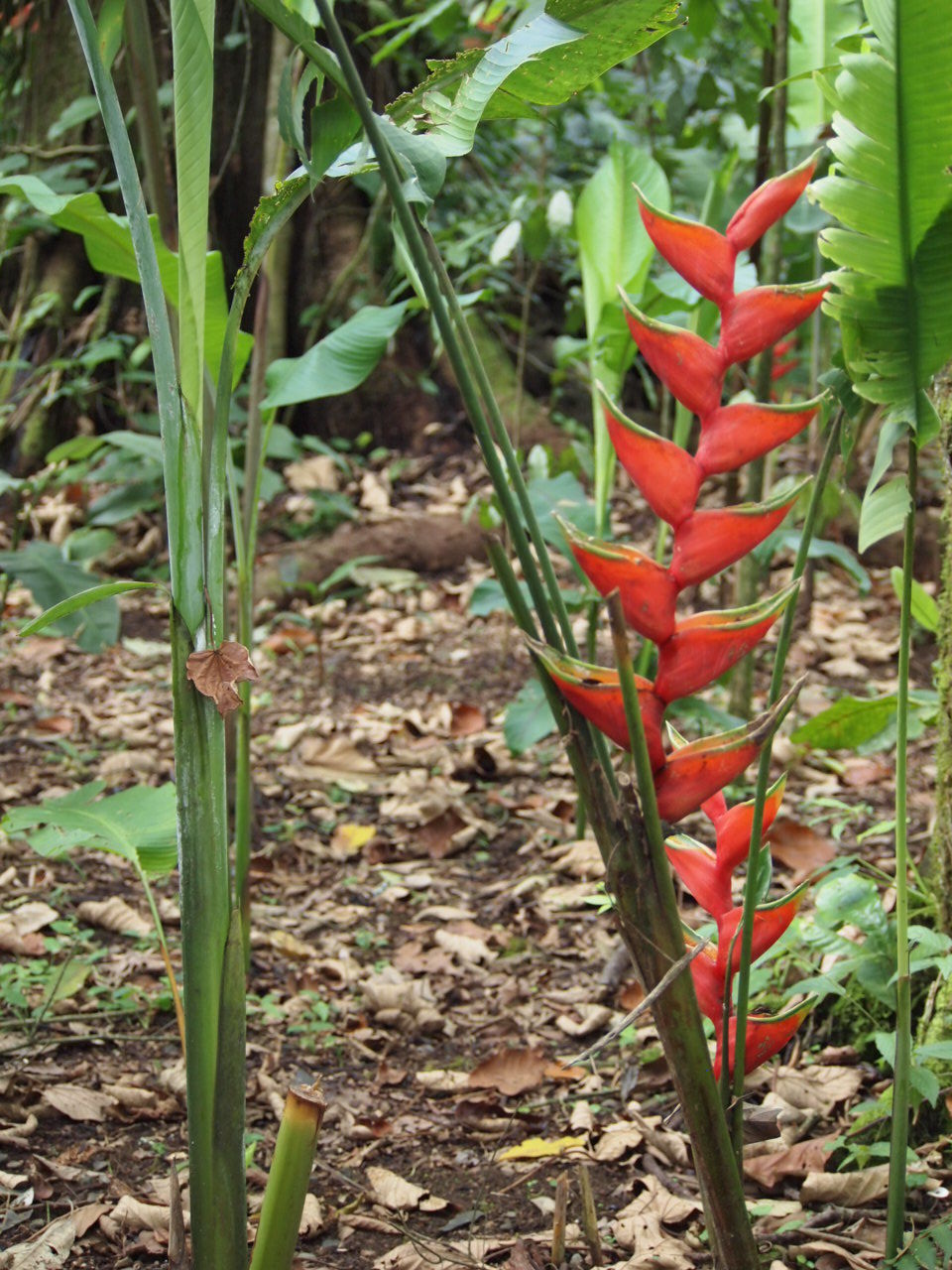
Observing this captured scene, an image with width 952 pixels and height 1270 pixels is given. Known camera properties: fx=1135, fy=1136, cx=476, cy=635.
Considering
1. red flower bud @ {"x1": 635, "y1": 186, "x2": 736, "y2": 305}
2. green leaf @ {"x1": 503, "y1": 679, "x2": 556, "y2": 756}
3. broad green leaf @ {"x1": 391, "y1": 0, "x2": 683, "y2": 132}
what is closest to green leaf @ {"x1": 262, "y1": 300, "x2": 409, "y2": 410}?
green leaf @ {"x1": 503, "y1": 679, "x2": 556, "y2": 756}

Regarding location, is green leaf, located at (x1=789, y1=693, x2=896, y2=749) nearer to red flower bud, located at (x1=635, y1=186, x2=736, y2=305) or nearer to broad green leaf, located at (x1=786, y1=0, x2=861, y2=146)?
red flower bud, located at (x1=635, y1=186, x2=736, y2=305)

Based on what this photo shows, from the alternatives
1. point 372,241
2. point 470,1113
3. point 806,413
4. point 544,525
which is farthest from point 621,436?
point 372,241

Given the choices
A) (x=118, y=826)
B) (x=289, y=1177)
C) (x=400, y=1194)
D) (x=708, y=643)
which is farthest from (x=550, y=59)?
(x=400, y=1194)

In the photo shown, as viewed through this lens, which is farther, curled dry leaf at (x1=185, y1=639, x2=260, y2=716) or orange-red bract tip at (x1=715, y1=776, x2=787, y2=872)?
orange-red bract tip at (x1=715, y1=776, x2=787, y2=872)

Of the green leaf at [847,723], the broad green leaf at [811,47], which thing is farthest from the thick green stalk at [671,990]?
the broad green leaf at [811,47]

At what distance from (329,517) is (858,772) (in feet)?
7.00

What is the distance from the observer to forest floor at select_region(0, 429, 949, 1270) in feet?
4.05

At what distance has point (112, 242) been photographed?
1.64 metres

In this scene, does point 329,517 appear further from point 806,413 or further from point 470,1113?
point 806,413

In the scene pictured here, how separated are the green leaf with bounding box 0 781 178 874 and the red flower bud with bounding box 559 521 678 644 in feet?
2.79

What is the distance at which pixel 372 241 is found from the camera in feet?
14.5

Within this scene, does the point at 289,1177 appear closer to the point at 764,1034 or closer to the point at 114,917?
the point at 764,1034

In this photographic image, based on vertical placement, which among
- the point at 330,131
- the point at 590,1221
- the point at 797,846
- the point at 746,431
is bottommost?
the point at 797,846

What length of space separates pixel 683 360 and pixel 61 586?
1.92 meters
